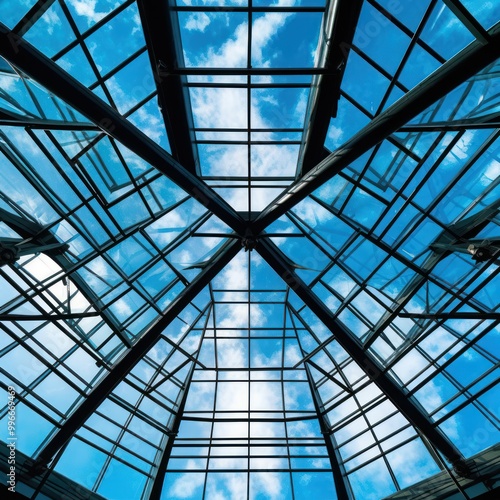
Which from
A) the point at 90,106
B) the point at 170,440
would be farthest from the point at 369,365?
the point at 90,106

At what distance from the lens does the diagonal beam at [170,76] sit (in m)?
13.5

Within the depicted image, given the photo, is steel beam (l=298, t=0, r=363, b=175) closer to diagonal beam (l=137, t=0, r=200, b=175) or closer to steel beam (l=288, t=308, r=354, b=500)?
diagonal beam (l=137, t=0, r=200, b=175)

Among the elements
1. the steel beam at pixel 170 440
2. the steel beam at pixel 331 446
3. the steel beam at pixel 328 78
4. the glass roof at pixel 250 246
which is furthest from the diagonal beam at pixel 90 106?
the steel beam at pixel 331 446

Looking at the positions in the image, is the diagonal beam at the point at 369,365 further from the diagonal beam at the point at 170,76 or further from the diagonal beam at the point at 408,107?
the diagonal beam at the point at 170,76

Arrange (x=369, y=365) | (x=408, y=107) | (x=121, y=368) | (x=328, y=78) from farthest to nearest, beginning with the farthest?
1. (x=369, y=365)
2. (x=121, y=368)
3. (x=328, y=78)
4. (x=408, y=107)

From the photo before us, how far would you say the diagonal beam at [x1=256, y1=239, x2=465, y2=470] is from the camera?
20.8 m

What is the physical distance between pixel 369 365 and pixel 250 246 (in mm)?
8014

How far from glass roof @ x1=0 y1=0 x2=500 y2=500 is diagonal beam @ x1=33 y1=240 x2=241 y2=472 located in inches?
4.1

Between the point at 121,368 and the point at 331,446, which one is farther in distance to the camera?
the point at 331,446

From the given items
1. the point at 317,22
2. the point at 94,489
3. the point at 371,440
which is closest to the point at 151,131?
the point at 317,22

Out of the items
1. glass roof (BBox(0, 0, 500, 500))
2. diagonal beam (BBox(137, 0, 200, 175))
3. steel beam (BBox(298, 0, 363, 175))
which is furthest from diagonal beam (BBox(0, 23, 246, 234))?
steel beam (BBox(298, 0, 363, 175))

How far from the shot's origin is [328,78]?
15922mm

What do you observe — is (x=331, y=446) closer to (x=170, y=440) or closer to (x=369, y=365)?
(x=369, y=365)

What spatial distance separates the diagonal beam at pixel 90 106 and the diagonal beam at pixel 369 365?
15.2 feet
